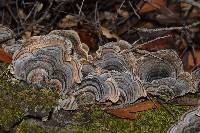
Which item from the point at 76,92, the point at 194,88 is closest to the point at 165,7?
the point at 194,88

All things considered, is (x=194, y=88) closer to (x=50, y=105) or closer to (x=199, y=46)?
(x=50, y=105)

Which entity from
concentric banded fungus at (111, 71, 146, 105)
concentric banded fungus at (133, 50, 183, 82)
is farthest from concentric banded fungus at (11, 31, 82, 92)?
concentric banded fungus at (133, 50, 183, 82)

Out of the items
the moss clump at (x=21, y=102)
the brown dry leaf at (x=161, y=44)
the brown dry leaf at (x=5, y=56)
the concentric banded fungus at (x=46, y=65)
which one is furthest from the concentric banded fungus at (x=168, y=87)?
the brown dry leaf at (x=161, y=44)

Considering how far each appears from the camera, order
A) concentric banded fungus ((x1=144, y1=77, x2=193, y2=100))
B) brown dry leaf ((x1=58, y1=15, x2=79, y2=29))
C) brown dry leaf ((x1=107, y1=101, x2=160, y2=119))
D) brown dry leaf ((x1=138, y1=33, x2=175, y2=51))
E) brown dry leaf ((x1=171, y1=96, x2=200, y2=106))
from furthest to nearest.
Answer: brown dry leaf ((x1=58, y1=15, x2=79, y2=29)), brown dry leaf ((x1=138, y1=33, x2=175, y2=51)), brown dry leaf ((x1=171, y1=96, x2=200, y2=106)), concentric banded fungus ((x1=144, y1=77, x2=193, y2=100)), brown dry leaf ((x1=107, y1=101, x2=160, y2=119))

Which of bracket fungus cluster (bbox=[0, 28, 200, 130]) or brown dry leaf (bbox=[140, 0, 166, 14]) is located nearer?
bracket fungus cluster (bbox=[0, 28, 200, 130])

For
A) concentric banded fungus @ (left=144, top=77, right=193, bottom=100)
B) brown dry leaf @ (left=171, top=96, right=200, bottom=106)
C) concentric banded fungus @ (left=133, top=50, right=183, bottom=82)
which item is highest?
concentric banded fungus @ (left=133, top=50, right=183, bottom=82)

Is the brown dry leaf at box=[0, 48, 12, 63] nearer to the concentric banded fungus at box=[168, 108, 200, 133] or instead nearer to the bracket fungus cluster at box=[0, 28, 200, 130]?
the bracket fungus cluster at box=[0, 28, 200, 130]
